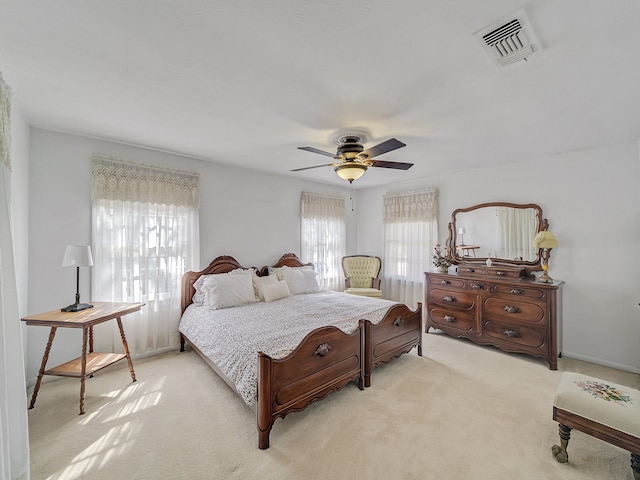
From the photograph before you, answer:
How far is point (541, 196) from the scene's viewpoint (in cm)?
356

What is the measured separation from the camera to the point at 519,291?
328 cm

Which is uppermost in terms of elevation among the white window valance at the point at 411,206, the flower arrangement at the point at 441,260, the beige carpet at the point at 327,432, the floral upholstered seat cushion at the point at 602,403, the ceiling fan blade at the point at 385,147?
the ceiling fan blade at the point at 385,147

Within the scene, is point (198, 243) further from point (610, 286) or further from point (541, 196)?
point (610, 286)

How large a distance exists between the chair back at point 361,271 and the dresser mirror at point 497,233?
1362 mm

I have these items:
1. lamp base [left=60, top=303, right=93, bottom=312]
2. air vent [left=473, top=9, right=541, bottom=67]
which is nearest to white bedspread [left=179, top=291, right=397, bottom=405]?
lamp base [left=60, top=303, right=93, bottom=312]

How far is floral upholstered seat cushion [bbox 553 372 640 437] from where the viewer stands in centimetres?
157

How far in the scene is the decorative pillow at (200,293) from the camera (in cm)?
340

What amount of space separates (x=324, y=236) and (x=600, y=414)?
4099 millimetres

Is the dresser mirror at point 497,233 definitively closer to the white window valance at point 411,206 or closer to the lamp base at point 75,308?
the white window valance at point 411,206

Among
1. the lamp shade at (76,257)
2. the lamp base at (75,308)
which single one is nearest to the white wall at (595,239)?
the lamp shade at (76,257)

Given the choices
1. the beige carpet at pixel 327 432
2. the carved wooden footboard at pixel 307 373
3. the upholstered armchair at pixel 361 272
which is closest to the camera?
the beige carpet at pixel 327 432

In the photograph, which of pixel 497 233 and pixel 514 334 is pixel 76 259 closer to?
pixel 514 334

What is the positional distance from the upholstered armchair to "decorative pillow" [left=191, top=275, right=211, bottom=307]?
98.4 inches

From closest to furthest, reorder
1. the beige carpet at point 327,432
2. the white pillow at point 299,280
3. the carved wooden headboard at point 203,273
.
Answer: the beige carpet at point 327,432, the carved wooden headboard at point 203,273, the white pillow at point 299,280
